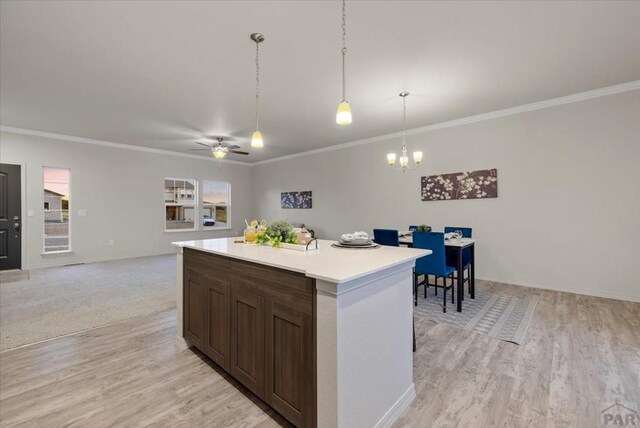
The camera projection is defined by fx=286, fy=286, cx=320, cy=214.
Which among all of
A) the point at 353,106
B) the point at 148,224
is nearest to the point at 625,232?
the point at 353,106

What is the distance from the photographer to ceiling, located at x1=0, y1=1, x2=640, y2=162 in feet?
7.66

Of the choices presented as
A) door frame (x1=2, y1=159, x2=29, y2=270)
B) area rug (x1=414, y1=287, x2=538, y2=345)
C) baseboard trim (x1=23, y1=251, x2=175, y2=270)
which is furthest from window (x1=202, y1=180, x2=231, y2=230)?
area rug (x1=414, y1=287, x2=538, y2=345)

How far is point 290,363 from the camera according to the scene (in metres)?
1.60

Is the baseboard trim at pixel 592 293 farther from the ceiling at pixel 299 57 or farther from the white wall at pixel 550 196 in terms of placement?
the ceiling at pixel 299 57

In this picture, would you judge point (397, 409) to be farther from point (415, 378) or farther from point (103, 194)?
point (103, 194)

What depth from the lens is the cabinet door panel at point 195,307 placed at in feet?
7.80

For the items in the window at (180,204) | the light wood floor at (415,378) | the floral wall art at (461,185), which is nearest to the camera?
the light wood floor at (415,378)

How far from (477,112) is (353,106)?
6.84 feet

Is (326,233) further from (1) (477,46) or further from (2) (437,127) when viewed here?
(1) (477,46)

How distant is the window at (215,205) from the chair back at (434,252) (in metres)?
6.74

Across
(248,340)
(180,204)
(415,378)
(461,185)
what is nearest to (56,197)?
(180,204)

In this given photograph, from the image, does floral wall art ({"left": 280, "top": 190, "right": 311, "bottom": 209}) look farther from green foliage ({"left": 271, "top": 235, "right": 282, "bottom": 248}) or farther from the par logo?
the par logo

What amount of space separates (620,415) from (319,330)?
1.97m

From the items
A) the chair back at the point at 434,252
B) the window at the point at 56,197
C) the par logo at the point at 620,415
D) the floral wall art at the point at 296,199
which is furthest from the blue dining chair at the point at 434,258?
the window at the point at 56,197
